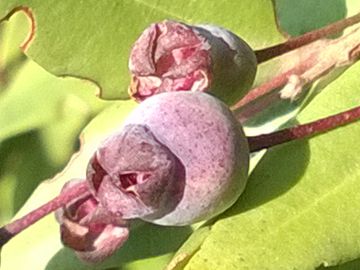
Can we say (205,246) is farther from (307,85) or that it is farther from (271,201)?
(307,85)

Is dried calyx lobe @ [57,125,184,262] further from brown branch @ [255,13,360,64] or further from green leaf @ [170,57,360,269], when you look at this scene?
brown branch @ [255,13,360,64]

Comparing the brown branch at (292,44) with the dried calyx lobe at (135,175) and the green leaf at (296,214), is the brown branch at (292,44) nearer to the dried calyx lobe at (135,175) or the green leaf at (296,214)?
the green leaf at (296,214)

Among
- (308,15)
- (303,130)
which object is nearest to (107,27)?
(308,15)

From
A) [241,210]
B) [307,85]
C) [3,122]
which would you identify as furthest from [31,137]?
[241,210]

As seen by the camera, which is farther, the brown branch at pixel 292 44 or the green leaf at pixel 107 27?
the green leaf at pixel 107 27

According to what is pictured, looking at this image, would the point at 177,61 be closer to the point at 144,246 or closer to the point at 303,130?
the point at 303,130

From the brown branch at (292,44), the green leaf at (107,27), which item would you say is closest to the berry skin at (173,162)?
the brown branch at (292,44)

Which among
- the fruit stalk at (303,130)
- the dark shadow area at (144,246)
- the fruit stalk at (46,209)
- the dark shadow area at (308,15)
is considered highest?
the fruit stalk at (46,209)
